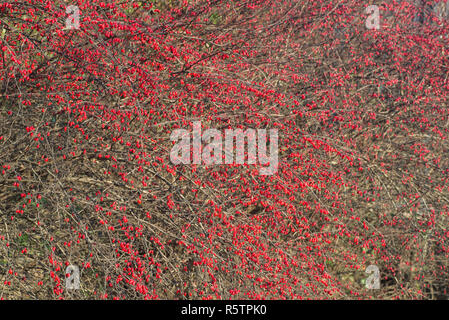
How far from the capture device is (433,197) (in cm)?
507

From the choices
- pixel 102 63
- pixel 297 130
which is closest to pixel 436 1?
pixel 297 130

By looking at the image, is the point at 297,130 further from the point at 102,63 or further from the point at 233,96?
the point at 102,63

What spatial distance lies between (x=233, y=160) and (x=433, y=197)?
2.40 m
